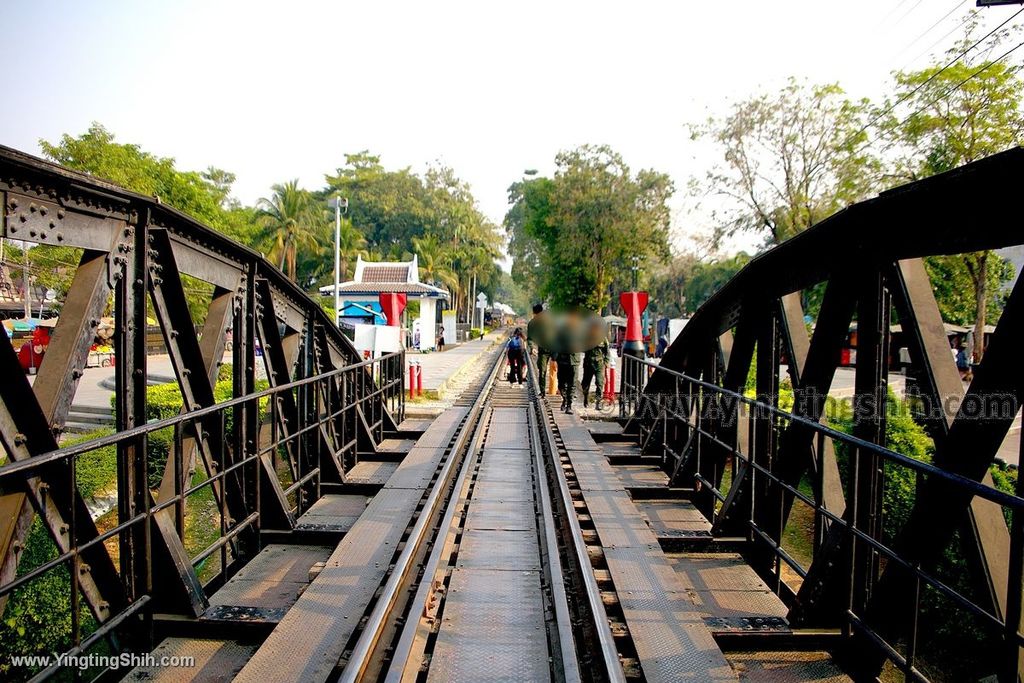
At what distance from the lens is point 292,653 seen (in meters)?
3.41

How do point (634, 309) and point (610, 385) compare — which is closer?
point (634, 309)

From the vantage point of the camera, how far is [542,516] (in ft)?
19.7

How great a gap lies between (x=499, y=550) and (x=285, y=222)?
44.1m

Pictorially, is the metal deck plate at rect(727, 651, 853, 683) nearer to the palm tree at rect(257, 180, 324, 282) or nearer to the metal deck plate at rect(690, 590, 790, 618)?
the metal deck plate at rect(690, 590, 790, 618)

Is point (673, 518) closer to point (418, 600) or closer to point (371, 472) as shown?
point (418, 600)

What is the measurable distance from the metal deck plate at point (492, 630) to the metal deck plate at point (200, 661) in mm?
1048

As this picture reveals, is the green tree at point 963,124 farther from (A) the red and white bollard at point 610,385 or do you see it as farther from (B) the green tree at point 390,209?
(B) the green tree at point 390,209

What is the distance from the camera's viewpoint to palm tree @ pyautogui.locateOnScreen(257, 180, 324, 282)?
45.5 m

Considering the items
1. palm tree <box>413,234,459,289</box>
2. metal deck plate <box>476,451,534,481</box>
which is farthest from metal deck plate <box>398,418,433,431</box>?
palm tree <box>413,234,459,289</box>

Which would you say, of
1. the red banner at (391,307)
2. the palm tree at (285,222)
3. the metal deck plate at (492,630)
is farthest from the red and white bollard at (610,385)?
the palm tree at (285,222)

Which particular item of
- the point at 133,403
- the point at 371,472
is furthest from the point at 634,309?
the point at 133,403

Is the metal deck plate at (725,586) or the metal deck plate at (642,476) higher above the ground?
the metal deck plate at (642,476)

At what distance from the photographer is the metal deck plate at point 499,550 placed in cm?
491

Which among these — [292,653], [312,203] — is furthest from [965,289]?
[312,203]
